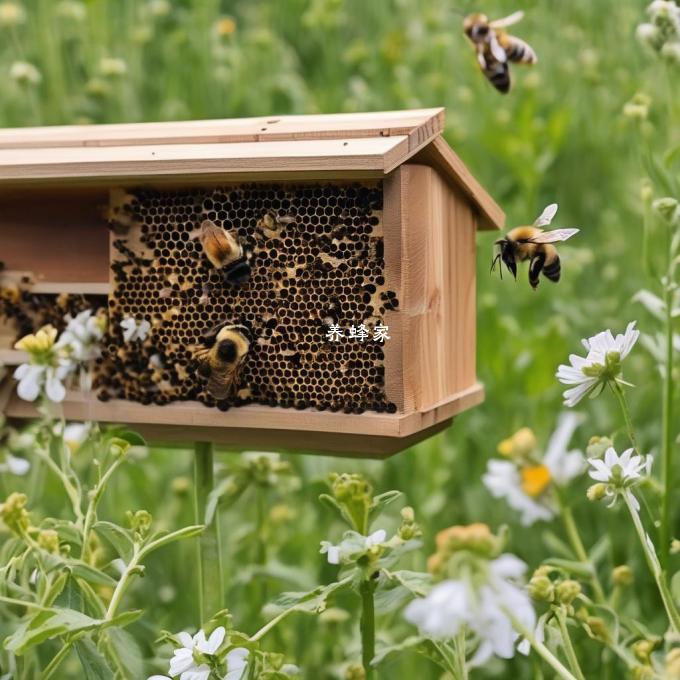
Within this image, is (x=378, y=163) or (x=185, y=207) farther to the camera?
(x=185, y=207)

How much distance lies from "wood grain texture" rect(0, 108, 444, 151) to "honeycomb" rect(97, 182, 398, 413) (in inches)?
2.7

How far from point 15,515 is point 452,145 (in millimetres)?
2198

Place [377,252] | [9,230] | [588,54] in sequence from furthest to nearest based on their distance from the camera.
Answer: [588,54], [9,230], [377,252]

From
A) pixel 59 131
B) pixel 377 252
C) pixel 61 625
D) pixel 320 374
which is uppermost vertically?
pixel 59 131

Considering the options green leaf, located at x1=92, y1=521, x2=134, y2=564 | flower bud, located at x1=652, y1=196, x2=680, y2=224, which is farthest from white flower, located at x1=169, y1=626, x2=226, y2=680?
flower bud, located at x1=652, y1=196, x2=680, y2=224

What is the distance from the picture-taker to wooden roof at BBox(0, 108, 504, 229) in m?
1.43

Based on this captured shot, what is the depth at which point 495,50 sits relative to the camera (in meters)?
1.88

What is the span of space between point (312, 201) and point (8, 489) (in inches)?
28.7

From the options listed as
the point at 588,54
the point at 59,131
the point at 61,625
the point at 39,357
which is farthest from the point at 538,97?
the point at 61,625

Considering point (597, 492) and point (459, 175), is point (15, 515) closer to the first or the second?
point (597, 492)

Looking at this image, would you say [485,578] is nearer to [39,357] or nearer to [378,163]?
[378,163]

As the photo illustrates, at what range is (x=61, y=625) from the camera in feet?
3.83

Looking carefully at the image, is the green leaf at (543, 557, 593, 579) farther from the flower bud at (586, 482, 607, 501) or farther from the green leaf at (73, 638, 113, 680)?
the green leaf at (73, 638, 113, 680)

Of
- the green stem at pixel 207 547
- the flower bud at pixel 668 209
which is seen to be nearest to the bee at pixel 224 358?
the green stem at pixel 207 547
